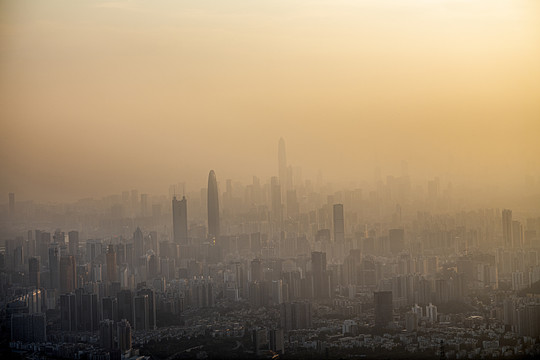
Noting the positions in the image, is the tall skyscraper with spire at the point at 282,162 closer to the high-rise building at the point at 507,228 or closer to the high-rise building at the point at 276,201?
the high-rise building at the point at 276,201

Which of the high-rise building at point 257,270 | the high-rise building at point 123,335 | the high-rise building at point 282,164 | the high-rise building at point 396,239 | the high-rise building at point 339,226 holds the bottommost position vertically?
the high-rise building at point 123,335

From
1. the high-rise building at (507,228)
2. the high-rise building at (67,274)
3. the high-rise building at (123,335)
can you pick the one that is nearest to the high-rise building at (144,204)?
the high-rise building at (67,274)

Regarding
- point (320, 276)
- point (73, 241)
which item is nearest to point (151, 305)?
point (73, 241)

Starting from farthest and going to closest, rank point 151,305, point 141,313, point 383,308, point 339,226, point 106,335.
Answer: point 339,226 → point 151,305 → point 141,313 → point 383,308 → point 106,335

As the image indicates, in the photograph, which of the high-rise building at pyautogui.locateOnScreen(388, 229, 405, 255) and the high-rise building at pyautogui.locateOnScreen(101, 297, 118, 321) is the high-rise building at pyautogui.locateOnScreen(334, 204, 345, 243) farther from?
the high-rise building at pyautogui.locateOnScreen(101, 297, 118, 321)

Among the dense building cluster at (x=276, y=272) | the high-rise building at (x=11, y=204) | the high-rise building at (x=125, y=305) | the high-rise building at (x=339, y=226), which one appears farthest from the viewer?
the high-rise building at (x=339, y=226)

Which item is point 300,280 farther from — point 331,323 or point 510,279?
point 510,279

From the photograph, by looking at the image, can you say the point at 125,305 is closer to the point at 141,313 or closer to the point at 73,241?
the point at 141,313
